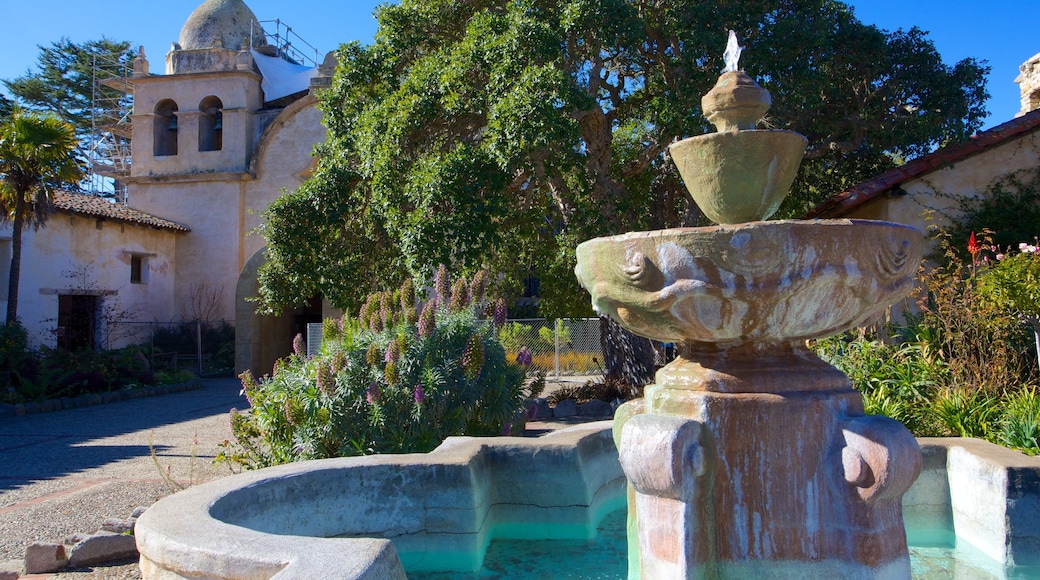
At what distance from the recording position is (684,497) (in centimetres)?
309

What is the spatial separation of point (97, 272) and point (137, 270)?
2051 mm

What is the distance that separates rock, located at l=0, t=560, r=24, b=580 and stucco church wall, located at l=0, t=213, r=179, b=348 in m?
16.0

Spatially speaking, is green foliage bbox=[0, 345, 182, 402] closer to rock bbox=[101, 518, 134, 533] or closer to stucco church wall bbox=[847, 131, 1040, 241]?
rock bbox=[101, 518, 134, 533]

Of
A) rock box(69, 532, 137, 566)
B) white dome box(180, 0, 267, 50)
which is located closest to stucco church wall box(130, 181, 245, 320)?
white dome box(180, 0, 267, 50)

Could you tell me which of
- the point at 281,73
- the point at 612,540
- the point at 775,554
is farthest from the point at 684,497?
the point at 281,73

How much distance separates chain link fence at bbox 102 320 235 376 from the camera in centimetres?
2191

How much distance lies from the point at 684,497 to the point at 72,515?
563cm

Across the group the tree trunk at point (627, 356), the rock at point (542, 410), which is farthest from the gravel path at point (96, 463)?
the tree trunk at point (627, 356)

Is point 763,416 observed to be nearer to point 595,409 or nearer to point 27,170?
point 595,409

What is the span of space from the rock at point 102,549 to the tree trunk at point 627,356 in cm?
852

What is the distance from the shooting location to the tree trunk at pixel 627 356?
12.6 m

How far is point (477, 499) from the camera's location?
450 centimetres

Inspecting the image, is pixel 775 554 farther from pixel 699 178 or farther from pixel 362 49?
pixel 362 49

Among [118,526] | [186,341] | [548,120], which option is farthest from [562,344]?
[118,526]
